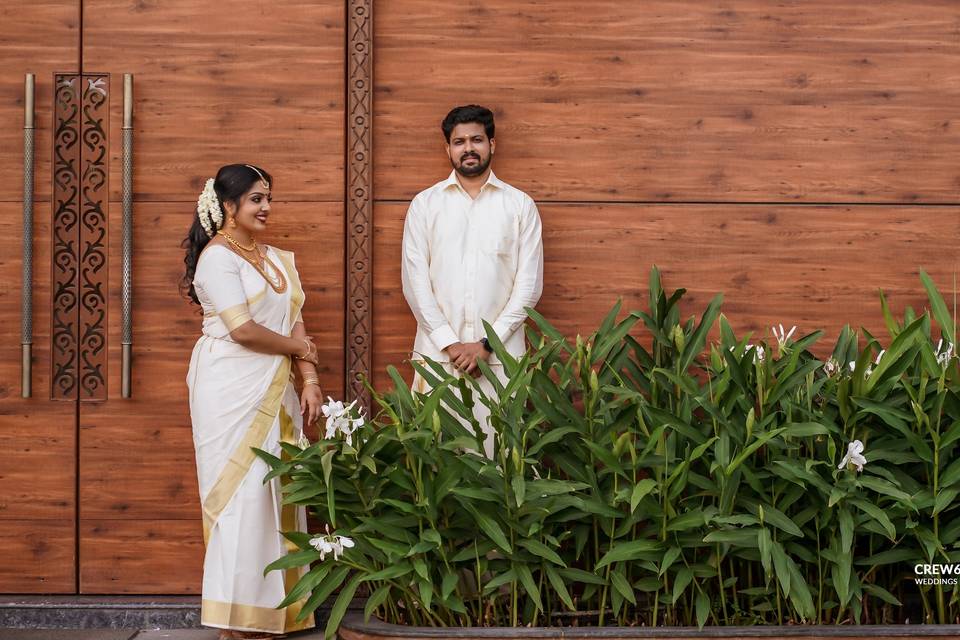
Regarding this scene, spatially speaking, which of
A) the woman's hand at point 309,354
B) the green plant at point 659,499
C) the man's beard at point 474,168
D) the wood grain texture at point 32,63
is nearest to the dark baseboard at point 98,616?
the green plant at point 659,499

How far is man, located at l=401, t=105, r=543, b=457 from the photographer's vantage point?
393 centimetres

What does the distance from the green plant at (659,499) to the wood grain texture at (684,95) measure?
0.94 metres

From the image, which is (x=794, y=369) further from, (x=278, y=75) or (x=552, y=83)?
(x=278, y=75)

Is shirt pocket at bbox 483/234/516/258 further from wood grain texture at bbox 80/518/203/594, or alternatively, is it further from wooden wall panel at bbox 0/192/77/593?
wooden wall panel at bbox 0/192/77/593

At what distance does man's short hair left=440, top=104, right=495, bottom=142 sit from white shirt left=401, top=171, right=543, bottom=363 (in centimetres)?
18

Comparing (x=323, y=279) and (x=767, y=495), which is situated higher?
(x=323, y=279)

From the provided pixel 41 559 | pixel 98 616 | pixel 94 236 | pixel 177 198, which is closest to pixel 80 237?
pixel 94 236

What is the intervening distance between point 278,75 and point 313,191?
1.52 ft

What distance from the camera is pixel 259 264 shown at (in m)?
3.82

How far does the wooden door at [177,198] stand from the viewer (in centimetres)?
411

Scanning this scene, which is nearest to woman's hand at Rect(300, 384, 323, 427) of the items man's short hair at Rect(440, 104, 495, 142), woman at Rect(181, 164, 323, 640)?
woman at Rect(181, 164, 323, 640)

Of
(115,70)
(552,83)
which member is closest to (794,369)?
(552,83)

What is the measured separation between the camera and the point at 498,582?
125 inches

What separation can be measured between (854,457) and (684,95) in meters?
1.65
